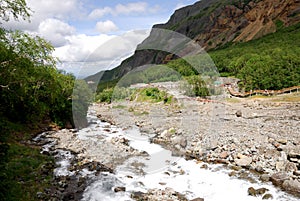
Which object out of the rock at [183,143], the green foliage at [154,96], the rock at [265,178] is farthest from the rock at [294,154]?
the green foliage at [154,96]

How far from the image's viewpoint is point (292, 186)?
34.5 ft

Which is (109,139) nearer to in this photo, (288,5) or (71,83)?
(71,83)

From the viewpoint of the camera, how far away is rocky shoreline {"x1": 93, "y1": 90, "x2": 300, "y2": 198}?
12547 mm

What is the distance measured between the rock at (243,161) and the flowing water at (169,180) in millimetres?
870

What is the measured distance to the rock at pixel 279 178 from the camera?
11.1 meters

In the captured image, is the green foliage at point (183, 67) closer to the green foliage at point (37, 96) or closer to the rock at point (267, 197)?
the green foliage at point (37, 96)

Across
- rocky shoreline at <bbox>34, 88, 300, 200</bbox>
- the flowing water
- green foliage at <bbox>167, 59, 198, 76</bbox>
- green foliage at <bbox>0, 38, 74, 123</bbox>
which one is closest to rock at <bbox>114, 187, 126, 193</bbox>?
rocky shoreline at <bbox>34, 88, 300, 200</bbox>

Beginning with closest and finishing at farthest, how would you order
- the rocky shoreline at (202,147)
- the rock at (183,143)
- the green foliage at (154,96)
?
the rocky shoreline at (202,147), the rock at (183,143), the green foliage at (154,96)

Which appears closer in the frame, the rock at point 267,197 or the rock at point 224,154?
the rock at point 267,197

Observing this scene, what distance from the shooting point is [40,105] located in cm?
1859

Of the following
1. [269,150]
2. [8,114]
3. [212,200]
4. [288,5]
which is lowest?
[212,200]

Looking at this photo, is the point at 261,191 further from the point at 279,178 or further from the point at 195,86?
the point at 195,86

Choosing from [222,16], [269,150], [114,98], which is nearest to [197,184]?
[269,150]

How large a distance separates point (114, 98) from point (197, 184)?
27.0 m
